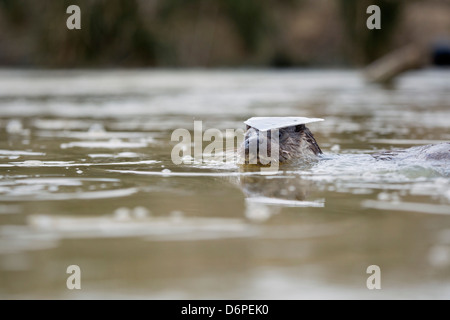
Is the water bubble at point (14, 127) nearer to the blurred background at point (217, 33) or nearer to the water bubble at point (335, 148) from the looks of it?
the water bubble at point (335, 148)

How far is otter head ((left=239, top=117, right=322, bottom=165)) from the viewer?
14.5ft

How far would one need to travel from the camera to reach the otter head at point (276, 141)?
4422mm

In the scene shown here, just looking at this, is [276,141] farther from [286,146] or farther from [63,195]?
[63,195]

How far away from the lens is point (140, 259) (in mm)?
2463

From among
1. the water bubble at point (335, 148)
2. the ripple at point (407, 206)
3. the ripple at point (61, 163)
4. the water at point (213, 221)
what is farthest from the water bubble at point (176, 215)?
the water bubble at point (335, 148)

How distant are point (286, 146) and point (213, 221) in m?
1.65

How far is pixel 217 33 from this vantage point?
24781 mm

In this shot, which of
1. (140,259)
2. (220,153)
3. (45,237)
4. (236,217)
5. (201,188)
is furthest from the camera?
(220,153)

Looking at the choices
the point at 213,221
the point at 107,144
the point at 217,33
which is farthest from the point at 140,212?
→ the point at 217,33

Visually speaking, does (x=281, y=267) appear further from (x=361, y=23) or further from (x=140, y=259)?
(x=361, y=23)

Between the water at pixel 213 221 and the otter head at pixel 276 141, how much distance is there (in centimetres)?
15

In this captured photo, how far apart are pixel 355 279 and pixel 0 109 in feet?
27.4

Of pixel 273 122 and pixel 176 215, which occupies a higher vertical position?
pixel 273 122
